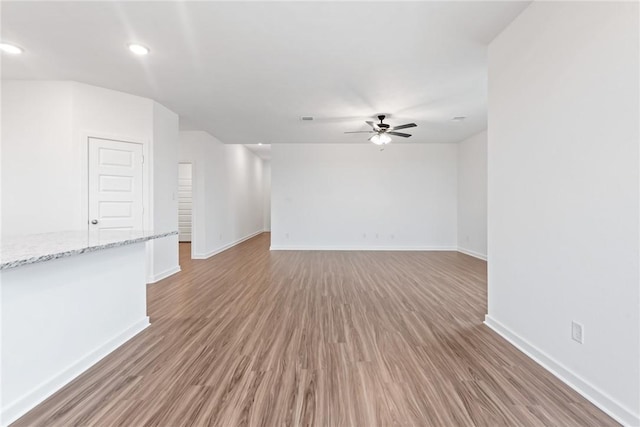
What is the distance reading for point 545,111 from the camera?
6.68ft

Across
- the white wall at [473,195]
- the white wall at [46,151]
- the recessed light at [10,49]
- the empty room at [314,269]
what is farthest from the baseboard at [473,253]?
the recessed light at [10,49]

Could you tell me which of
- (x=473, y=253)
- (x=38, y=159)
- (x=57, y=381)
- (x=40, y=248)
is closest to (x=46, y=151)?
(x=38, y=159)

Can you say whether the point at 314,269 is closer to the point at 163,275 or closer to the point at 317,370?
the point at 163,275

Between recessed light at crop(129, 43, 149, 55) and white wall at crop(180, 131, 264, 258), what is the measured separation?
346cm

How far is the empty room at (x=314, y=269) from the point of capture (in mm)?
1569

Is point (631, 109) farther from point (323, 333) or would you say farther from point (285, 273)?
point (285, 273)

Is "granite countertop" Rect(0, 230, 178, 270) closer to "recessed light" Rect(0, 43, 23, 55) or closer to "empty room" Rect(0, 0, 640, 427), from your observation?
"empty room" Rect(0, 0, 640, 427)

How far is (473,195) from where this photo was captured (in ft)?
21.7

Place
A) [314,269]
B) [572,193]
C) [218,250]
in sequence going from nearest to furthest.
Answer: [572,193], [314,269], [218,250]

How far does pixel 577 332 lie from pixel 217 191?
671 centimetres

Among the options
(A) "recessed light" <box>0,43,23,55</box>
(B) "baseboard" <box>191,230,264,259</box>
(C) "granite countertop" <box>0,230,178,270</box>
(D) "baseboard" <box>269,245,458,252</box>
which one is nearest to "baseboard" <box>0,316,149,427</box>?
(C) "granite countertop" <box>0,230,178,270</box>

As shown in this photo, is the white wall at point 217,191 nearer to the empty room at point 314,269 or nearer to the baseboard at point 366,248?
the empty room at point 314,269

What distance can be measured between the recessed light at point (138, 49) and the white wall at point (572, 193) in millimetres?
3363

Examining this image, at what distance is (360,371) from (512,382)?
975mm
